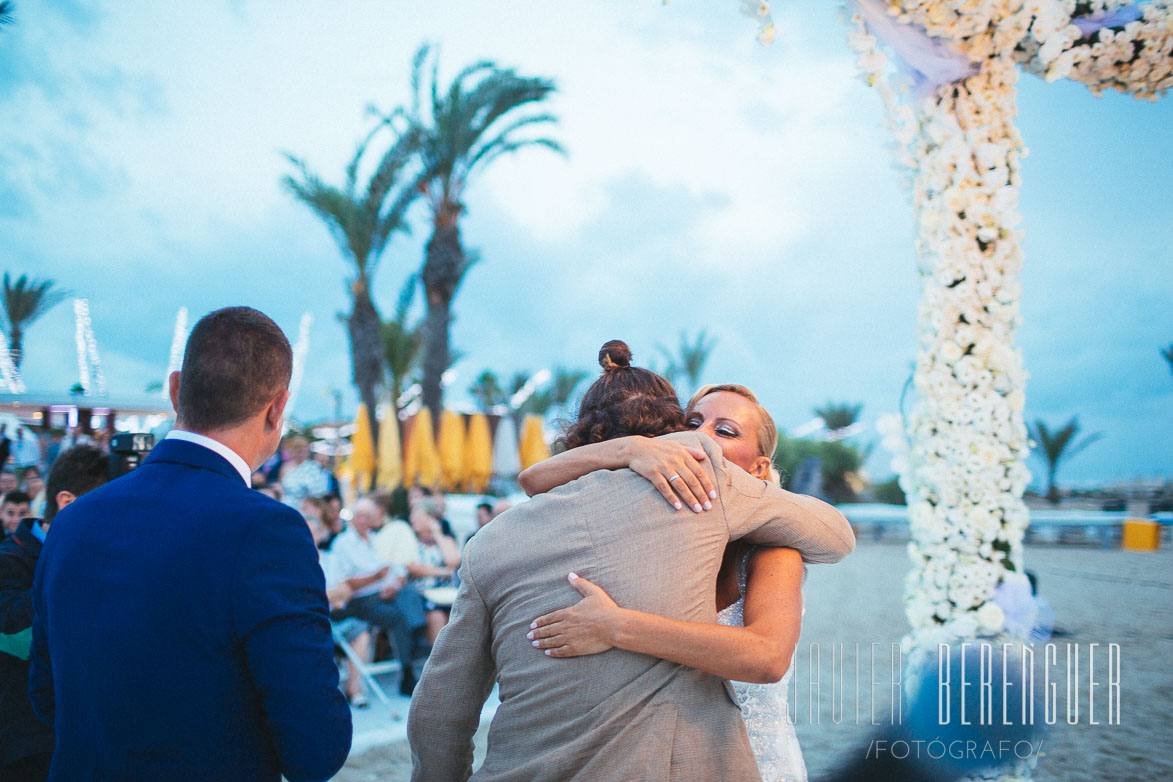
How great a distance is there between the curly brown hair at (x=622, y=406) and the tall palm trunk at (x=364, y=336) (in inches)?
614

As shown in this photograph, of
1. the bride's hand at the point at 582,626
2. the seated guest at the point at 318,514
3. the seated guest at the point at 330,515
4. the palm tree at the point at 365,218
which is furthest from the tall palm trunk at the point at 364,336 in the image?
the bride's hand at the point at 582,626

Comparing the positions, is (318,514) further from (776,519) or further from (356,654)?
(776,519)

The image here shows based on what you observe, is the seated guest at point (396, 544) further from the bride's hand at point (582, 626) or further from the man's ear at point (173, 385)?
the bride's hand at point (582, 626)

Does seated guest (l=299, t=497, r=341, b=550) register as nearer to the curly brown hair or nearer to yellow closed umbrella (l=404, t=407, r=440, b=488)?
the curly brown hair

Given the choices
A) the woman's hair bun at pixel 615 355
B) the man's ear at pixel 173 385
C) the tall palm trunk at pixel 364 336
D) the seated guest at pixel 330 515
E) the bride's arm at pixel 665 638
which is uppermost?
the tall palm trunk at pixel 364 336

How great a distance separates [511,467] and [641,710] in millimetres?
16355

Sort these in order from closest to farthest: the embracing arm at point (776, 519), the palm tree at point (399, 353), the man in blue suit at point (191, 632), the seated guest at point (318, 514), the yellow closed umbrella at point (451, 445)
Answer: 1. the man in blue suit at point (191, 632)
2. the embracing arm at point (776, 519)
3. the seated guest at point (318, 514)
4. the yellow closed umbrella at point (451, 445)
5. the palm tree at point (399, 353)

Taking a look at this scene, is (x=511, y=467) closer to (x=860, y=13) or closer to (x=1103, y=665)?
(x=1103, y=665)

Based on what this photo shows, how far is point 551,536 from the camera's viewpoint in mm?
1658

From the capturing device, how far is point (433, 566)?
756cm

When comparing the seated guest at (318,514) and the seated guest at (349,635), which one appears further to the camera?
the seated guest at (318,514)

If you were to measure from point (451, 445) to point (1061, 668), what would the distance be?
11264 mm

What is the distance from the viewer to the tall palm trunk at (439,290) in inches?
626

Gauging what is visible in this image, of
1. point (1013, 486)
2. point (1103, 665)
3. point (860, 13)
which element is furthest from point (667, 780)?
point (1103, 665)
